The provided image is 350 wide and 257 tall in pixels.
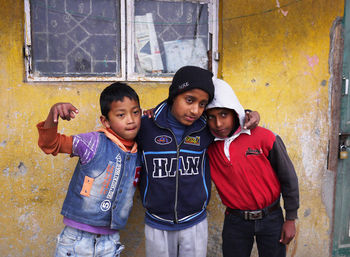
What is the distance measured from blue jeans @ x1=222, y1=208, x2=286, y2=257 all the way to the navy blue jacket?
0.29 meters

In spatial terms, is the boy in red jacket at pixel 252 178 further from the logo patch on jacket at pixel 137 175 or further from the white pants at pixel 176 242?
the logo patch on jacket at pixel 137 175

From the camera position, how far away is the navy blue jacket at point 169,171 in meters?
1.86

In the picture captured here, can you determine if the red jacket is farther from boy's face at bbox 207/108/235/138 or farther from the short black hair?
the short black hair

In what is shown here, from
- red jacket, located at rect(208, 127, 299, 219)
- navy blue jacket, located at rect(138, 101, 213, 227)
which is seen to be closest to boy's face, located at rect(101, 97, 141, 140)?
navy blue jacket, located at rect(138, 101, 213, 227)

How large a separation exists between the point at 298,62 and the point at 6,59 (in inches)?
92.3

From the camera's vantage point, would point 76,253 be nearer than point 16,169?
Yes

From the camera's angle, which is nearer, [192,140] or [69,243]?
[69,243]

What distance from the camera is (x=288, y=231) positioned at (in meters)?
1.96

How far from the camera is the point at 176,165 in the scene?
186 cm

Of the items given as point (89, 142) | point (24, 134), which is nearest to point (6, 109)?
point (24, 134)

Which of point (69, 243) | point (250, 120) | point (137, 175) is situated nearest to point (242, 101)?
point (250, 120)

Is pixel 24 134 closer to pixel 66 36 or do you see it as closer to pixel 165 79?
pixel 66 36

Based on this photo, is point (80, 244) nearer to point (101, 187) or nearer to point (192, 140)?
point (101, 187)

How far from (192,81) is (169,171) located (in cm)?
55
